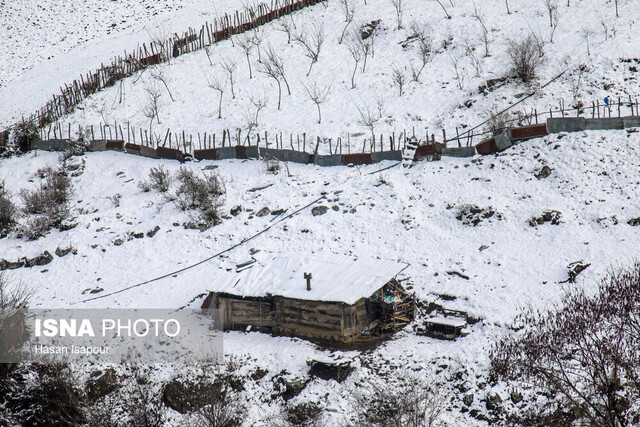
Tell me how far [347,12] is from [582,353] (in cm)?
3468

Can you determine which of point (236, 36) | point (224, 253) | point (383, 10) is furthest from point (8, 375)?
point (383, 10)

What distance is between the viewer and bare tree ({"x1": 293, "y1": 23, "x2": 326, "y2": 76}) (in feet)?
128

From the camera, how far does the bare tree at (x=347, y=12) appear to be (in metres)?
41.7

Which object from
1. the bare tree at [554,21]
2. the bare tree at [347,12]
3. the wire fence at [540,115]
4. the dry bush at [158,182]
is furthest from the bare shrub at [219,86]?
the bare tree at [554,21]

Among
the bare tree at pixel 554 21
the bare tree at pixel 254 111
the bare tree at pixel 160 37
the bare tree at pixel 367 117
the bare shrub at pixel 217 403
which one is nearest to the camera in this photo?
the bare shrub at pixel 217 403

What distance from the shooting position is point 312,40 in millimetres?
41844

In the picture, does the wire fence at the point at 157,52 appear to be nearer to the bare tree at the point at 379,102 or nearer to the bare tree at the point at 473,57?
the bare tree at the point at 379,102

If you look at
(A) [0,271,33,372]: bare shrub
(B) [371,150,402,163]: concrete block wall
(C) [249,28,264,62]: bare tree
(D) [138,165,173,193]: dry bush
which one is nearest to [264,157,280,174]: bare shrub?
(B) [371,150,402,163]: concrete block wall

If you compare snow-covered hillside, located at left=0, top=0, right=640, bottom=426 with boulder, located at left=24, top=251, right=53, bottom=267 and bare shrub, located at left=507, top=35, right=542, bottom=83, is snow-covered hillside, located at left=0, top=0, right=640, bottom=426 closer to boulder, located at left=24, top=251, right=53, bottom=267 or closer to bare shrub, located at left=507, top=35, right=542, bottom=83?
boulder, located at left=24, top=251, right=53, bottom=267

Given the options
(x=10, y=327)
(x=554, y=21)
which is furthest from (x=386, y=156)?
(x=10, y=327)

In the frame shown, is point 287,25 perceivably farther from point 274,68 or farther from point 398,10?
point 398,10

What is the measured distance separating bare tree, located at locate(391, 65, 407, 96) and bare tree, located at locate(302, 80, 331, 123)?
4288mm

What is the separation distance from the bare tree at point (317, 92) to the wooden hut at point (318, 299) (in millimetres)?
16469

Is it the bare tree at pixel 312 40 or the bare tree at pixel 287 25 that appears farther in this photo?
the bare tree at pixel 287 25
